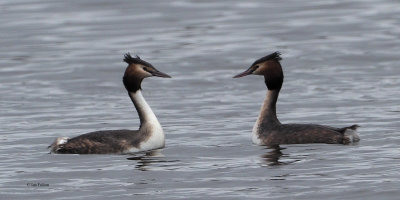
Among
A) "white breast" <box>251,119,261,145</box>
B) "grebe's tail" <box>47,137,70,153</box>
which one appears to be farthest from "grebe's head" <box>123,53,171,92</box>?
"white breast" <box>251,119,261,145</box>

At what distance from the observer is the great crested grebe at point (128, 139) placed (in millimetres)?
15406

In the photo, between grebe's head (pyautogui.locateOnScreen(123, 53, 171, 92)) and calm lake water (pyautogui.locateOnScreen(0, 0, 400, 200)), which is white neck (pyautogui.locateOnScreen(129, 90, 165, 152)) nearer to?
calm lake water (pyautogui.locateOnScreen(0, 0, 400, 200))

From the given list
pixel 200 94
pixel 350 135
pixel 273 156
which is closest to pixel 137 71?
pixel 273 156

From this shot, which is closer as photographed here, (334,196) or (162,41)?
(334,196)

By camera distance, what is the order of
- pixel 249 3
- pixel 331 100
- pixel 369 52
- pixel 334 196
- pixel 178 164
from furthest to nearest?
pixel 249 3, pixel 369 52, pixel 331 100, pixel 178 164, pixel 334 196

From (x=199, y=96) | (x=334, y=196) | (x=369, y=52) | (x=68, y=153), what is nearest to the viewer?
(x=334, y=196)

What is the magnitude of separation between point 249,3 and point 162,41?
6288 mm

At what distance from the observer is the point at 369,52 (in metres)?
26.2

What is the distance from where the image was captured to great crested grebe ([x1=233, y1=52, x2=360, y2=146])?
1544cm

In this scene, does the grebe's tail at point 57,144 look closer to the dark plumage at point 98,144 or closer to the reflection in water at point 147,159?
the dark plumage at point 98,144

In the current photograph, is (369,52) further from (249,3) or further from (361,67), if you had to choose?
(249,3)

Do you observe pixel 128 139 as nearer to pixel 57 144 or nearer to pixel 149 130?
pixel 149 130

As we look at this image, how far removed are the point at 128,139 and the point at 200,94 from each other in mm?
6247

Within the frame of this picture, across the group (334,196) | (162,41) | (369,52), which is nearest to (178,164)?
(334,196)
